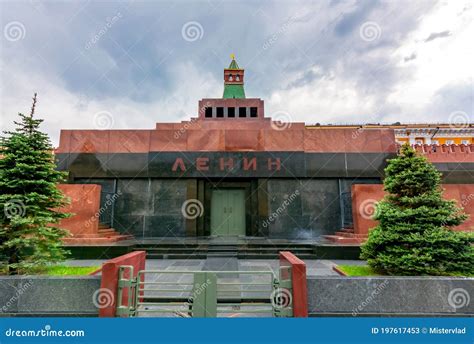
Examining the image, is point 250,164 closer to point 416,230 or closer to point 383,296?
point 416,230

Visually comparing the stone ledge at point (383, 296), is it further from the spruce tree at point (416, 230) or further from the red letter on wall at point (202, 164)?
the red letter on wall at point (202, 164)

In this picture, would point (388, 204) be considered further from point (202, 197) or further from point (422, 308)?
point (202, 197)

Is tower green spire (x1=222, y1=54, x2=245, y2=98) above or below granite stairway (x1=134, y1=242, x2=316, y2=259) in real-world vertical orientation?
above

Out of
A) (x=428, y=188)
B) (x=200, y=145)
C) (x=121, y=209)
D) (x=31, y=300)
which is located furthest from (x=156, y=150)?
(x=428, y=188)

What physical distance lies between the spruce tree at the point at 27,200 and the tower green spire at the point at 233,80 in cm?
2207

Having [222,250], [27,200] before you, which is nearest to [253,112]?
[222,250]

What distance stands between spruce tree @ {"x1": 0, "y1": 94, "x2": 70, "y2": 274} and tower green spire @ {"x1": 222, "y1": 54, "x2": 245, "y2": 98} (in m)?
22.1

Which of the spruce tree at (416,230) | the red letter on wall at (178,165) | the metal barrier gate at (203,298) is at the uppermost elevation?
the red letter on wall at (178,165)

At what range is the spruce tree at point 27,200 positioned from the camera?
5887mm

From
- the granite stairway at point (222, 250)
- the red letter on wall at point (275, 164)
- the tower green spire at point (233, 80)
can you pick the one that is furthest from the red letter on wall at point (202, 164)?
the tower green spire at point (233, 80)

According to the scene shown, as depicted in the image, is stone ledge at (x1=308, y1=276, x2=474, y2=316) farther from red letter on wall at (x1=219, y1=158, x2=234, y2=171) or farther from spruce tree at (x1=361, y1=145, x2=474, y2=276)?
red letter on wall at (x1=219, y1=158, x2=234, y2=171)

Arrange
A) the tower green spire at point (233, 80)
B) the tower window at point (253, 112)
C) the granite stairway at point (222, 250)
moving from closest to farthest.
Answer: the granite stairway at point (222, 250) < the tower window at point (253, 112) < the tower green spire at point (233, 80)

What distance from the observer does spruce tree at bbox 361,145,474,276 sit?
17.9 feet

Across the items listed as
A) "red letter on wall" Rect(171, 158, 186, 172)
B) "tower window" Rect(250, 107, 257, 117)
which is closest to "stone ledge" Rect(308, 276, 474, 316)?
"red letter on wall" Rect(171, 158, 186, 172)
